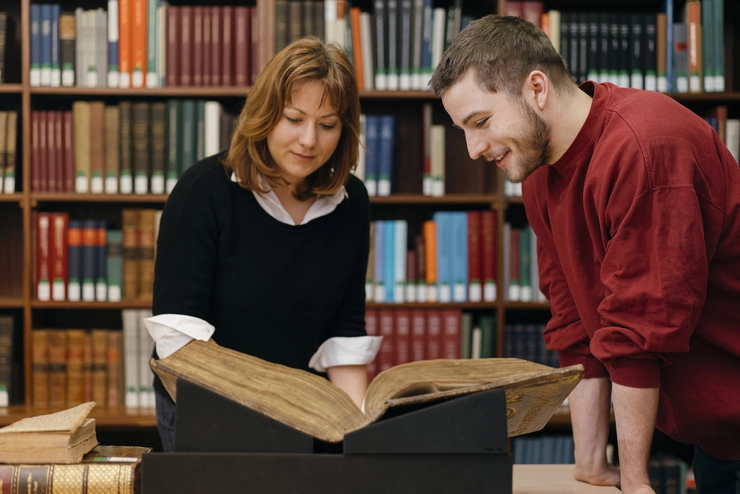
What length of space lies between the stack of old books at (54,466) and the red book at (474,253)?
194 cm

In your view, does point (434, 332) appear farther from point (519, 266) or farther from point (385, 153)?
point (385, 153)

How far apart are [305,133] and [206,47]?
141 centimetres

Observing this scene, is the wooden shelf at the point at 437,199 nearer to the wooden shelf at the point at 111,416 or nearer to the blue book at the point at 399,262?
the blue book at the point at 399,262

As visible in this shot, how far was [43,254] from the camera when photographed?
8.29 feet

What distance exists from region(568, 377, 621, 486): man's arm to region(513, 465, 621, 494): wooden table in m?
0.02

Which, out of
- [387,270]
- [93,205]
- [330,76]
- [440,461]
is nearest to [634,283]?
[440,461]

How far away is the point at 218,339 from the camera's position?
1391 millimetres

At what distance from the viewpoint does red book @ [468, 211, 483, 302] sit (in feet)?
8.45

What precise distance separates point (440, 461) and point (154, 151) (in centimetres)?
211

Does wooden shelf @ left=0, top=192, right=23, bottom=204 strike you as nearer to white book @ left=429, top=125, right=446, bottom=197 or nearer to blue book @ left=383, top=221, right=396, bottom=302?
blue book @ left=383, top=221, right=396, bottom=302

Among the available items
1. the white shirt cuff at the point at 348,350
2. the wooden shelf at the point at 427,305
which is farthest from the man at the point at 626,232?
the wooden shelf at the point at 427,305

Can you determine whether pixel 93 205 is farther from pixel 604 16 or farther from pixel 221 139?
pixel 604 16

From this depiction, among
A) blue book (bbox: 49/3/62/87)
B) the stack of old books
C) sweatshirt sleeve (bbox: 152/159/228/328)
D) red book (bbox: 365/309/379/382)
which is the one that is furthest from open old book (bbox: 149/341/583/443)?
blue book (bbox: 49/3/62/87)

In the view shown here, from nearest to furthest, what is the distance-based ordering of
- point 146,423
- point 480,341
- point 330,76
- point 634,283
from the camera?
point 634,283
point 330,76
point 146,423
point 480,341
